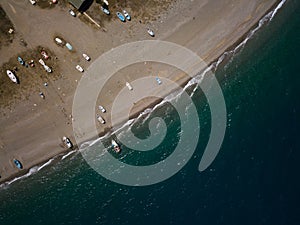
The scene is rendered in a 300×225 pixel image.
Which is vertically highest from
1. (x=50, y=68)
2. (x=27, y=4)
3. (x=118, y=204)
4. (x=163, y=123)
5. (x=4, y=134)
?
(x=27, y=4)

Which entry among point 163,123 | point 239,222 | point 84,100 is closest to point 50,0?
point 84,100

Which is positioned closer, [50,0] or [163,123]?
[50,0]

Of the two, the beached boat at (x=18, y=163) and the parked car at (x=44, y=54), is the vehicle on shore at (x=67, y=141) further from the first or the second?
the parked car at (x=44, y=54)

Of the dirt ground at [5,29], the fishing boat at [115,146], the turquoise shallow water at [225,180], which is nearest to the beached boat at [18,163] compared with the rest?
the turquoise shallow water at [225,180]

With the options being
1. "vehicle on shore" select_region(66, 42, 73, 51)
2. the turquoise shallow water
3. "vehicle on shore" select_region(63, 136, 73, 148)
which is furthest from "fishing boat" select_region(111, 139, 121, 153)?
"vehicle on shore" select_region(66, 42, 73, 51)

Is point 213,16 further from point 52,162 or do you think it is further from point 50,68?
point 52,162

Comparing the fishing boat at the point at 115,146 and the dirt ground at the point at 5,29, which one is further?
the fishing boat at the point at 115,146

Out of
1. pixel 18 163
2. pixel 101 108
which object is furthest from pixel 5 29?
pixel 18 163
